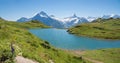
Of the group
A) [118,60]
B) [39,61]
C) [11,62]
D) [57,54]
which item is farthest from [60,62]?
[118,60]

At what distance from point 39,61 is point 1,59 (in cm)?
726

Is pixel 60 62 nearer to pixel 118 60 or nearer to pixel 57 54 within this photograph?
pixel 57 54

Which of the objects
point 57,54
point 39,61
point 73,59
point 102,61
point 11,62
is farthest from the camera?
point 102,61

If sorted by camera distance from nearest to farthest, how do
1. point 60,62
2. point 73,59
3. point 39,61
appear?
point 39,61 < point 60,62 < point 73,59

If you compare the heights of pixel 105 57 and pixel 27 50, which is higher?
pixel 27 50

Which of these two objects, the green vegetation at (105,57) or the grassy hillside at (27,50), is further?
the green vegetation at (105,57)

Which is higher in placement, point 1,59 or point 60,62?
point 1,59

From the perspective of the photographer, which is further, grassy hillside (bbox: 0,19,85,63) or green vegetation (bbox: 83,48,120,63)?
green vegetation (bbox: 83,48,120,63)

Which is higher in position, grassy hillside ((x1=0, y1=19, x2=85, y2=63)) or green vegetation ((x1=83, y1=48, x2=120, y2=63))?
grassy hillside ((x1=0, y1=19, x2=85, y2=63))

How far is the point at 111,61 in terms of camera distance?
56.6 meters

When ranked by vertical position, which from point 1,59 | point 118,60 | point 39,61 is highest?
point 1,59

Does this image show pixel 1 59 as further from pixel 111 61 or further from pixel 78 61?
pixel 111 61

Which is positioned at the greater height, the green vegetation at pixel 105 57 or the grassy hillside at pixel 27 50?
the grassy hillside at pixel 27 50

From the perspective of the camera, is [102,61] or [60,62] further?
[102,61]
